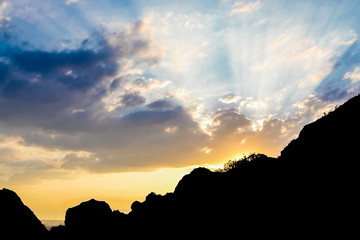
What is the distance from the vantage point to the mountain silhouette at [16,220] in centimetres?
4888

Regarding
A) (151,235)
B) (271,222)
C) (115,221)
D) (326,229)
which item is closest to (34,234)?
(115,221)

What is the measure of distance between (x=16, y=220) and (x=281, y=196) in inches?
1936

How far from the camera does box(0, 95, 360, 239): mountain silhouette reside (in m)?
25.1

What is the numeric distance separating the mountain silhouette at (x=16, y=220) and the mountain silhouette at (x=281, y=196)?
1643 centimetres

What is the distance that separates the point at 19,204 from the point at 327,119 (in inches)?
2265

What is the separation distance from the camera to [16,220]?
5044cm

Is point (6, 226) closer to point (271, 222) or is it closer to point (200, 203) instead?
point (200, 203)

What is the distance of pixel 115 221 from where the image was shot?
5809cm

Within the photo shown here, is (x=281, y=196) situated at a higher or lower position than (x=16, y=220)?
lower

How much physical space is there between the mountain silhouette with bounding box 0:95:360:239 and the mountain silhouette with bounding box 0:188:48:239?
53.9ft

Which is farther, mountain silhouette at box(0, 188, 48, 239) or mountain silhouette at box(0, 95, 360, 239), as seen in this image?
mountain silhouette at box(0, 188, 48, 239)

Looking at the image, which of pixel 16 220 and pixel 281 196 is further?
pixel 16 220

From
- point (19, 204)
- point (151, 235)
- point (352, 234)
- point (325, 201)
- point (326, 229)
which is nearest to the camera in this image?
point (352, 234)

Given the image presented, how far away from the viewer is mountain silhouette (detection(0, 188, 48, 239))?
4888 cm
